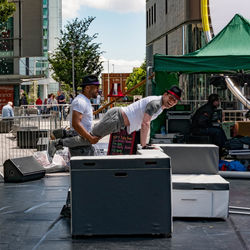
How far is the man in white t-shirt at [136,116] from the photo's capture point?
725 cm

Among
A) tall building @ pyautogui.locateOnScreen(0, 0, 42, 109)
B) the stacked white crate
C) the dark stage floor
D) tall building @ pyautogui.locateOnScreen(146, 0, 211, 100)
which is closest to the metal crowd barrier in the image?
the dark stage floor

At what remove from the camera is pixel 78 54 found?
178 ft

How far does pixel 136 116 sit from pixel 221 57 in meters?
5.39

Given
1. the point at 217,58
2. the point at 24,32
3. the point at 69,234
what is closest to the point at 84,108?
the point at 69,234

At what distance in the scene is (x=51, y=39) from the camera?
424 feet

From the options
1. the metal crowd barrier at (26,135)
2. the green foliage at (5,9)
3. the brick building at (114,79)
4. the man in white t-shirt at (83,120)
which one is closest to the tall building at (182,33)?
the green foliage at (5,9)

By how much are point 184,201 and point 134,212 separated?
1.29m

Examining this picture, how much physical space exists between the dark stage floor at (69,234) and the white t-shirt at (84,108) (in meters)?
1.24

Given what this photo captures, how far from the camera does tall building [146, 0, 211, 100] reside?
3269 centimetres

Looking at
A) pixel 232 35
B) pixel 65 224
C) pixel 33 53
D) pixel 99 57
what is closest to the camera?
pixel 65 224

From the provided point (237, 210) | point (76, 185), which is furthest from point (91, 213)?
point (237, 210)

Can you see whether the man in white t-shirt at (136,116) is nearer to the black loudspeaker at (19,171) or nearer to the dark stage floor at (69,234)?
the dark stage floor at (69,234)

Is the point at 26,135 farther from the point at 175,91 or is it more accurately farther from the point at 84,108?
the point at 175,91

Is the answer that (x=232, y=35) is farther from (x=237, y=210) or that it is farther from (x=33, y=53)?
(x=33, y=53)
